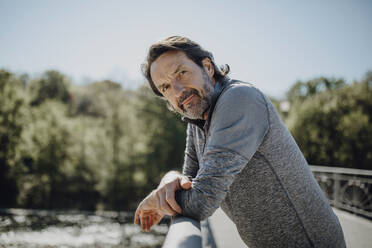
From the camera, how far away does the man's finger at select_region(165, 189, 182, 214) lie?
0.93m

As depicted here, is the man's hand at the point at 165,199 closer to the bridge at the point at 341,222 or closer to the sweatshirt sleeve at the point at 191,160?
the bridge at the point at 341,222

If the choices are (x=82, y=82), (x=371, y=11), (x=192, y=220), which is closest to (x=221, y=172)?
(x=192, y=220)

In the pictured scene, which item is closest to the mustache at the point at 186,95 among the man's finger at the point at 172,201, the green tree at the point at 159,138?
the man's finger at the point at 172,201

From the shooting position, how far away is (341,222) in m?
4.11

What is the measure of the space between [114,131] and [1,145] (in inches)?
404

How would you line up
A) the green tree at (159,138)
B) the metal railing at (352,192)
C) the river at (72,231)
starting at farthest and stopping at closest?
1. the green tree at (159,138)
2. the river at (72,231)
3. the metal railing at (352,192)

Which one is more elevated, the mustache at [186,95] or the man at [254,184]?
the mustache at [186,95]

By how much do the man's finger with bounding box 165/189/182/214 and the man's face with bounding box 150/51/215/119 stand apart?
1.27 ft

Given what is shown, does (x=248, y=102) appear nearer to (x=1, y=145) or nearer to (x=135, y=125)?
(x=135, y=125)

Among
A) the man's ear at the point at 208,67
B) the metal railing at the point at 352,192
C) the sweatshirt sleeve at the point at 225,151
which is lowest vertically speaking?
the metal railing at the point at 352,192

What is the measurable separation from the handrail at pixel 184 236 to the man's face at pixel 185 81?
1.87ft

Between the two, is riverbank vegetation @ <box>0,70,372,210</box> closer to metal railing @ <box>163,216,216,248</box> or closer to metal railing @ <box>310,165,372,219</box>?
metal railing @ <box>310,165,372,219</box>

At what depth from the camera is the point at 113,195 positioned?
83.5ft

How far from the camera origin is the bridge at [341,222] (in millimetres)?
672
